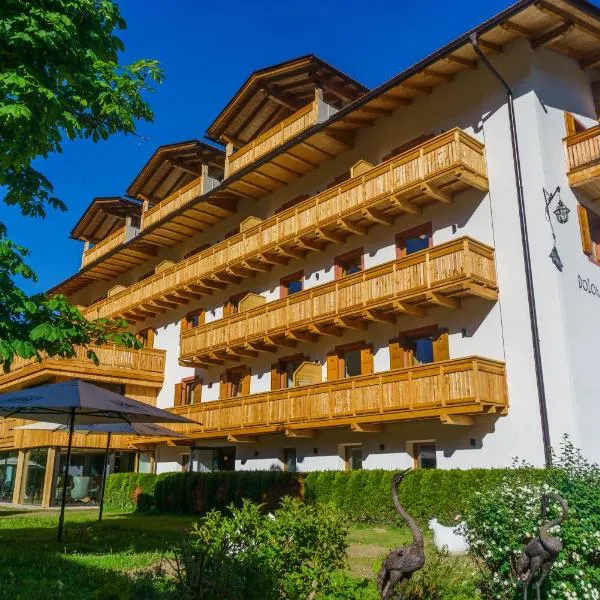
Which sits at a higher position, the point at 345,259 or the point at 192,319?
the point at 192,319

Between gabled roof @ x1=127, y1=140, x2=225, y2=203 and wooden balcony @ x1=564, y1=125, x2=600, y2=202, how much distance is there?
17.4 metres

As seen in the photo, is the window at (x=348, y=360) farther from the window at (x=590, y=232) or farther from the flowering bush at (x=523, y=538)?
the flowering bush at (x=523, y=538)

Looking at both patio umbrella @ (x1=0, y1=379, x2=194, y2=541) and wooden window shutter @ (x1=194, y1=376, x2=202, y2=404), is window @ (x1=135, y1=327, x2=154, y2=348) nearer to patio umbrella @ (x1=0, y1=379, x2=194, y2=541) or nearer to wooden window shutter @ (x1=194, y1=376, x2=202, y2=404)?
wooden window shutter @ (x1=194, y1=376, x2=202, y2=404)

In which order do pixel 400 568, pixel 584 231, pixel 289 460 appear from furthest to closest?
1. pixel 289 460
2. pixel 584 231
3. pixel 400 568

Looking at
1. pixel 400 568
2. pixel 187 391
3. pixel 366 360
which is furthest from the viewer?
pixel 187 391

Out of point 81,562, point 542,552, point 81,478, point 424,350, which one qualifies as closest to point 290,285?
point 424,350

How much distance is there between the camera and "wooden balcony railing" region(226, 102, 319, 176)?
23.5 metres

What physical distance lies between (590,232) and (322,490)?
10.8 meters

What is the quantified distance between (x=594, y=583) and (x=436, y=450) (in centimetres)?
1034

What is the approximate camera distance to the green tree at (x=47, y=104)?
7.16m

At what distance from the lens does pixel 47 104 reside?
7277mm

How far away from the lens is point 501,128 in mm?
18094

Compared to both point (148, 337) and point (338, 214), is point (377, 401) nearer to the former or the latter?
point (338, 214)

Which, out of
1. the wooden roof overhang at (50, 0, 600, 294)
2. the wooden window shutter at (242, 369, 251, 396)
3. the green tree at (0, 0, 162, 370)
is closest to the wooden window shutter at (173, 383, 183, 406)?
the wooden window shutter at (242, 369, 251, 396)
